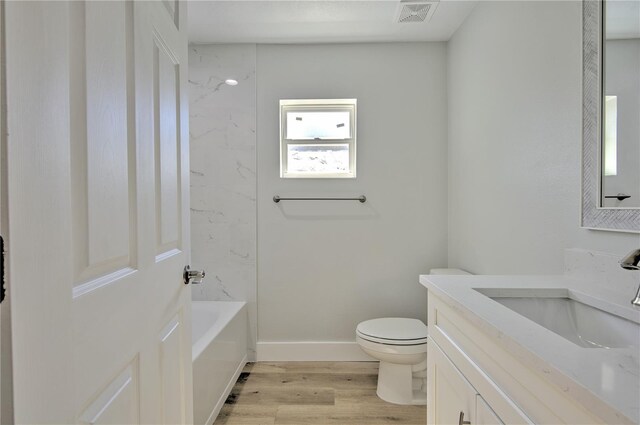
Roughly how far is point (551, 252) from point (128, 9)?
1.63 m

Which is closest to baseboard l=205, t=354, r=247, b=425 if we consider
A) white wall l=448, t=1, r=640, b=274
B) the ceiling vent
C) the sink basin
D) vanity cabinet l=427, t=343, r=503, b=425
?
vanity cabinet l=427, t=343, r=503, b=425

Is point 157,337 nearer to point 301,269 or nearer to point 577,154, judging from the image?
point 577,154

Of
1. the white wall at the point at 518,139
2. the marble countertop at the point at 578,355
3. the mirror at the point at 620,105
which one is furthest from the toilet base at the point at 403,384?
the mirror at the point at 620,105

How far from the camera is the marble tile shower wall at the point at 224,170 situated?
8.59 feet

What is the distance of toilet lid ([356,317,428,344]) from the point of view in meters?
1.99

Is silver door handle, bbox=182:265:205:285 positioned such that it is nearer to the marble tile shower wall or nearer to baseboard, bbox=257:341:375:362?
the marble tile shower wall

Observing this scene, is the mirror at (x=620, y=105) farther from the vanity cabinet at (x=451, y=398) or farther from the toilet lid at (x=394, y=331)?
the toilet lid at (x=394, y=331)

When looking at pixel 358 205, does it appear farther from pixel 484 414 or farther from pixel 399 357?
pixel 484 414

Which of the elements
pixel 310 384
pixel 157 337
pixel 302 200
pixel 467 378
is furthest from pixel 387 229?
pixel 157 337

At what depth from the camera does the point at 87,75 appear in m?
0.59

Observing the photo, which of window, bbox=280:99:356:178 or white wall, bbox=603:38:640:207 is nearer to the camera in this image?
white wall, bbox=603:38:640:207

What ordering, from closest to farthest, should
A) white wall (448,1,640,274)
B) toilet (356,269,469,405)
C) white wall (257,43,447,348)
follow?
white wall (448,1,640,274) < toilet (356,269,469,405) < white wall (257,43,447,348)

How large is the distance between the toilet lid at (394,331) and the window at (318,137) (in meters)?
1.10

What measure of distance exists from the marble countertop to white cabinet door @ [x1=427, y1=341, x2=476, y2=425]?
213mm
